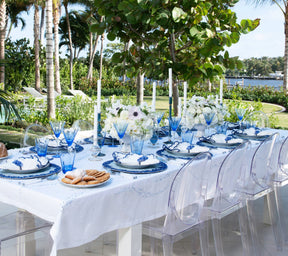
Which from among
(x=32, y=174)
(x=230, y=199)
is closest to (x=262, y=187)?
(x=230, y=199)

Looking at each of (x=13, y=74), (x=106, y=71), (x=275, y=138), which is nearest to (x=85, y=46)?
(x=106, y=71)

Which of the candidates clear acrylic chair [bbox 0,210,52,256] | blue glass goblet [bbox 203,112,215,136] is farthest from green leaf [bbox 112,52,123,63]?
clear acrylic chair [bbox 0,210,52,256]

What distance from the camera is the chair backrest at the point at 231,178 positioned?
100 inches

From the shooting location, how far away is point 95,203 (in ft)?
6.31

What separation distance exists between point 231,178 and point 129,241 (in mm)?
921

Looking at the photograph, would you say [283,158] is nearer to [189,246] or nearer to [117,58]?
[189,246]

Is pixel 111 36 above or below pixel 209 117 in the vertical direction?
above

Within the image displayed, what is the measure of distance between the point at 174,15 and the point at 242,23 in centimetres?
86

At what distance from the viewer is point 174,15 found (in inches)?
172

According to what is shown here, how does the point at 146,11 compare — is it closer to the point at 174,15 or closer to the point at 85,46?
the point at 174,15

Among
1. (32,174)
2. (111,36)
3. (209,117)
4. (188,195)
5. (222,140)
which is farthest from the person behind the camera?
(111,36)

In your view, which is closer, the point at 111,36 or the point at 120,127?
the point at 120,127

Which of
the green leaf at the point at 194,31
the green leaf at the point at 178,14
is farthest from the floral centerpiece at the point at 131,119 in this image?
the green leaf at the point at 194,31

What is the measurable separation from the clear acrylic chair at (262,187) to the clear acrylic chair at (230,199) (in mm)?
59
